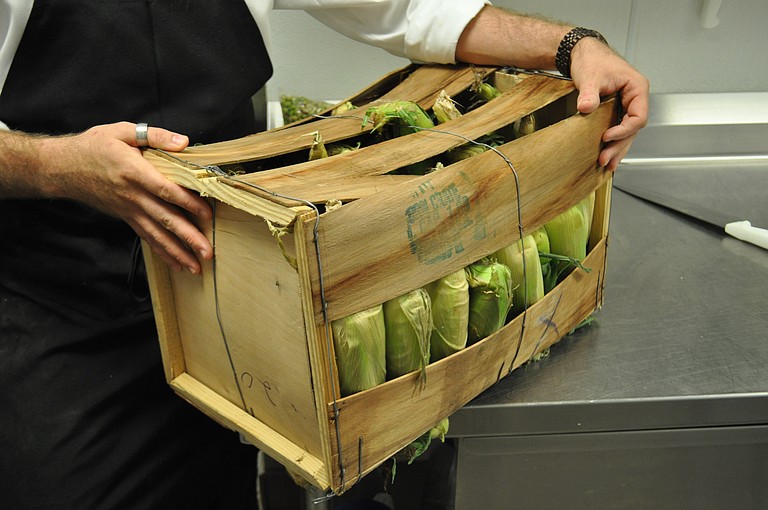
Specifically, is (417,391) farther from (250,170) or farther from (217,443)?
(217,443)

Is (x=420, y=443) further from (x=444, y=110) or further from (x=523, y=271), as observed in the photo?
(x=444, y=110)

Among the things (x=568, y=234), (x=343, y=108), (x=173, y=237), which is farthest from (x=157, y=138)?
(x=568, y=234)

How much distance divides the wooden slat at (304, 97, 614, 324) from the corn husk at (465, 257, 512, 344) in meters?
0.02

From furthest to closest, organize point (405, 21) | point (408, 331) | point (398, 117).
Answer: point (405, 21), point (398, 117), point (408, 331)

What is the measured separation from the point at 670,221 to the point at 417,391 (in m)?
0.87

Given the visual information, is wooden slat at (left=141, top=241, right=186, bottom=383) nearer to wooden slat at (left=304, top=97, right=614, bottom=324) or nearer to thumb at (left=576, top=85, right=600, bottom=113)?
wooden slat at (left=304, top=97, right=614, bottom=324)

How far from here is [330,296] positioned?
0.78m

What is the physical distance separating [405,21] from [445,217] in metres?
0.62

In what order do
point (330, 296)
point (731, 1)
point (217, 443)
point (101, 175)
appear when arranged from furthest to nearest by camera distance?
point (731, 1) < point (217, 443) < point (101, 175) < point (330, 296)

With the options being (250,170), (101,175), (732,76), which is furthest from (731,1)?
(101,175)

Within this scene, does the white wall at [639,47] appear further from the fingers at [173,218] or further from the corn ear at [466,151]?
the fingers at [173,218]

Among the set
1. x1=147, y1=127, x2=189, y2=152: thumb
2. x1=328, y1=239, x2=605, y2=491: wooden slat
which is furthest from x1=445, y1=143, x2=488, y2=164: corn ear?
x1=147, y1=127, x2=189, y2=152: thumb

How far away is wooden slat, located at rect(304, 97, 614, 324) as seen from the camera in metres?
0.77

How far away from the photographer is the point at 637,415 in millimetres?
1065
